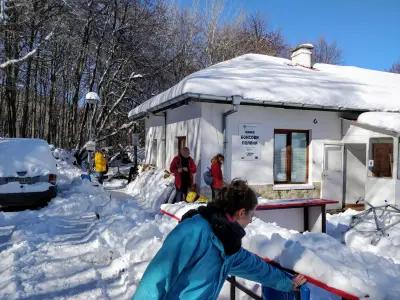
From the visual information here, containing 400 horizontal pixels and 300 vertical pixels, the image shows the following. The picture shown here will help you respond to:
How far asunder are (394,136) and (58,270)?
8.66 metres

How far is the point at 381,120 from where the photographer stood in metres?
10.6

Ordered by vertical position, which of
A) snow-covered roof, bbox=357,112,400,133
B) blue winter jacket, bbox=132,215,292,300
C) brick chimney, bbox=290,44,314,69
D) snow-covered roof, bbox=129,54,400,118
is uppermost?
brick chimney, bbox=290,44,314,69

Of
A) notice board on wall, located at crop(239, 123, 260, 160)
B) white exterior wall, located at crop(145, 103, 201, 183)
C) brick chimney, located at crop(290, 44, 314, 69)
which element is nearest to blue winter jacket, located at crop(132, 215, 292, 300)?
white exterior wall, located at crop(145, 103, 201, 183)

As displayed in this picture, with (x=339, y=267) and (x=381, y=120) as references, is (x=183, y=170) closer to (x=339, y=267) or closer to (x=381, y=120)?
(x=381, y=120)

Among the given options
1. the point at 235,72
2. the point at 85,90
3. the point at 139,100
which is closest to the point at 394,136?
the point at 235,72

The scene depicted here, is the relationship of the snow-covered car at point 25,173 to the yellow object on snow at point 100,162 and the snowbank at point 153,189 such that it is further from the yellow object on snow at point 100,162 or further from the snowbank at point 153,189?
the yellow object on snow at point 100,162

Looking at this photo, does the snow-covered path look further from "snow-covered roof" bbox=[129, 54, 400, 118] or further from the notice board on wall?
"snow-covered roof" bbox=[129, 54, 400, 118]

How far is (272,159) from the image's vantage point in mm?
11109

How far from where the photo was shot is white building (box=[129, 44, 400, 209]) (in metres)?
10.4

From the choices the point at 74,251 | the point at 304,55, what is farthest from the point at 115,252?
the point at 304,55

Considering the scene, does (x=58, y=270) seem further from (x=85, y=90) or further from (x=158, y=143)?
(x=85, y=90)

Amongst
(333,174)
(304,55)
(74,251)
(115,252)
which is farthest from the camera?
(304,55)

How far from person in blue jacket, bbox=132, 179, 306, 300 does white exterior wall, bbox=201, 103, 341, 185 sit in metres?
8.09

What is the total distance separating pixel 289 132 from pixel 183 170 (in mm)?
3499
